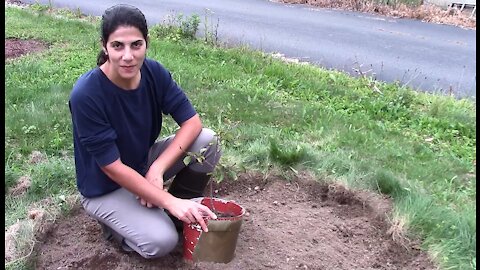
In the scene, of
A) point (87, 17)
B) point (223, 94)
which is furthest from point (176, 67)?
point (87, 17)

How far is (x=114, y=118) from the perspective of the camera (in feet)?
8.59

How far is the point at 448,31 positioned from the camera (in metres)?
10.1

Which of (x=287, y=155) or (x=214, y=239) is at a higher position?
(x=214, y=239)

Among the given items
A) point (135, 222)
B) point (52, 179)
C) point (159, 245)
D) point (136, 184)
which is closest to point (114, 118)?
point (136, 184)

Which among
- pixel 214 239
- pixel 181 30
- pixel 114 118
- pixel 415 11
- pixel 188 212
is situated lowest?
pixel 415 11

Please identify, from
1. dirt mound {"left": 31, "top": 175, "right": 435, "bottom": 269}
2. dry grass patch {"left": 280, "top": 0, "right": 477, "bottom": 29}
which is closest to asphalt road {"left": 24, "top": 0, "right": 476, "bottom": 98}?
dry grass patch {"left": 280, "top": 0, "right": 477, "bottom": 29}

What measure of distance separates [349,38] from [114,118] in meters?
6.69

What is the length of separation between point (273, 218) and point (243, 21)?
687 cm

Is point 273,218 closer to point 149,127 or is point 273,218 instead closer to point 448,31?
point 149,127

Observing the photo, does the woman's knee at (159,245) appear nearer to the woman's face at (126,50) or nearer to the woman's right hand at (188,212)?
the woman's right hand at (188,212)

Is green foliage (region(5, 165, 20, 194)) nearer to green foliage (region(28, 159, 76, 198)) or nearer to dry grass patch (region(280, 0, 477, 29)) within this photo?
green foliage (region(28, 159, 76, 198))

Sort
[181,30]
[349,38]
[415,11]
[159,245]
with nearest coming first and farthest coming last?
[159,245] < [181,30] < [349,38] < [415,11]

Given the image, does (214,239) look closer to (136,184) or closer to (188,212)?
(188,212)

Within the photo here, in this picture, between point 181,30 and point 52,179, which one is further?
point 181,30
